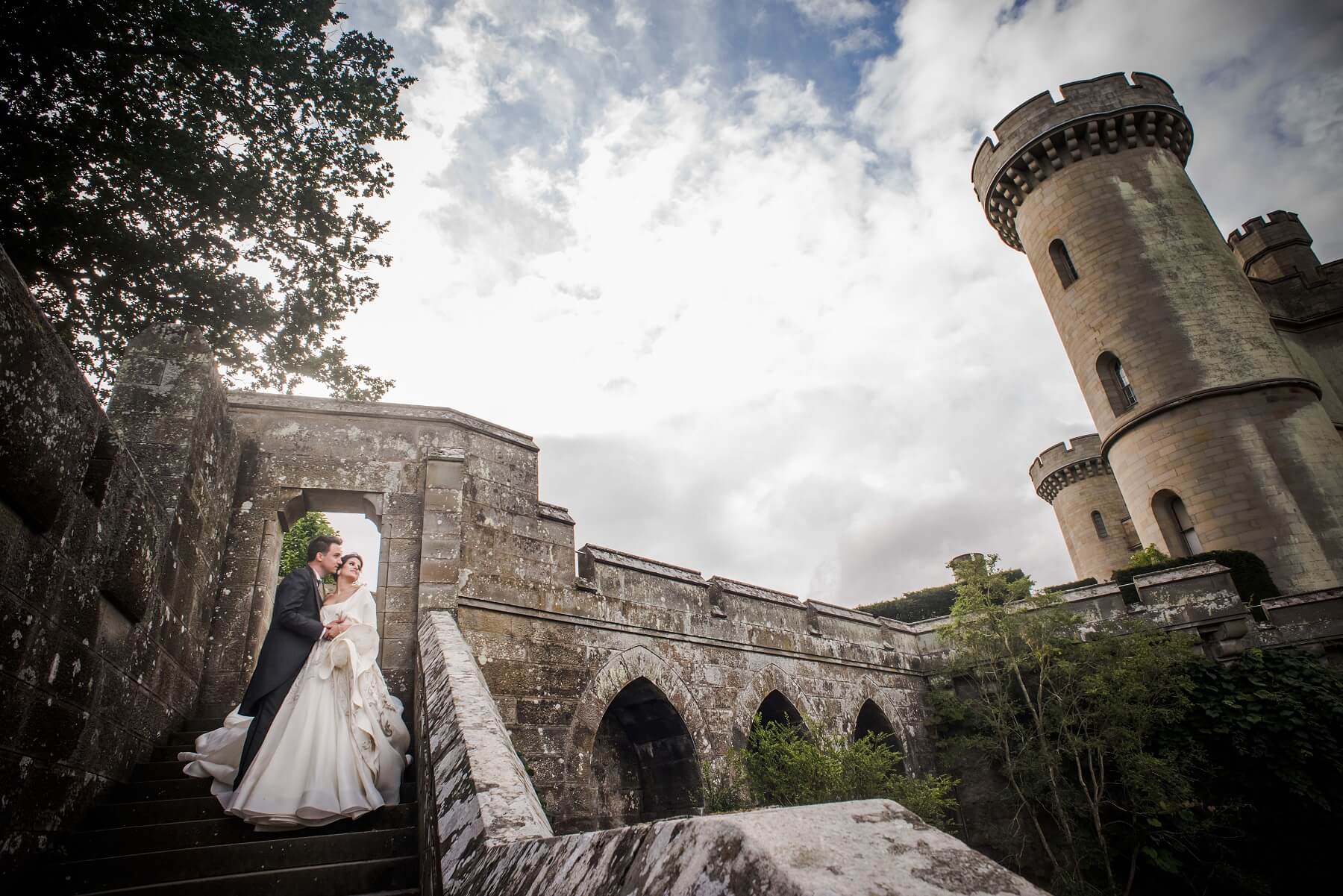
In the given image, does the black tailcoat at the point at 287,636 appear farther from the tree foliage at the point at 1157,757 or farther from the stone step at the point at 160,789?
the tree foliage at the point at 1157,757

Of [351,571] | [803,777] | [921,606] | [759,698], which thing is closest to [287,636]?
[351,571]

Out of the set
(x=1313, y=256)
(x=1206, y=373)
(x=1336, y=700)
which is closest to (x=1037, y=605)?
(x=1336, y=700)

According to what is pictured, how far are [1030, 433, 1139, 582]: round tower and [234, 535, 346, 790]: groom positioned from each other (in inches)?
974

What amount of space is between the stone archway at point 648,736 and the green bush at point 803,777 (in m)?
0.42

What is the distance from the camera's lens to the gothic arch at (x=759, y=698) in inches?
381

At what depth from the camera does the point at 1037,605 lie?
1166cm

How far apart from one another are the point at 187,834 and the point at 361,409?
465 centimetres

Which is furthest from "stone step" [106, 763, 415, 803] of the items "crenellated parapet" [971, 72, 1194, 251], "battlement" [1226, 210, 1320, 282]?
"battlement" [1226, 210, 1320, 282]

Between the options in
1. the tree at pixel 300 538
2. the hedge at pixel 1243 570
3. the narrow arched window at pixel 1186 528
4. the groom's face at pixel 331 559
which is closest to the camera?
the groom's face at pixel 331 559

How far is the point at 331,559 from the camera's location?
523 centimetres

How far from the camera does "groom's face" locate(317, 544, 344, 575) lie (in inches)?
203

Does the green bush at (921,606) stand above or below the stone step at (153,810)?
above

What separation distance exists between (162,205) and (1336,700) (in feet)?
62.1

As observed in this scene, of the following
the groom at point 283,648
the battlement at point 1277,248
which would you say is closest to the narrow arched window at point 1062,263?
the battlement at point 1277,248
